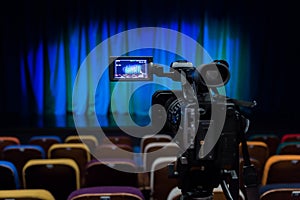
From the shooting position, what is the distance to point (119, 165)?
9.97ft

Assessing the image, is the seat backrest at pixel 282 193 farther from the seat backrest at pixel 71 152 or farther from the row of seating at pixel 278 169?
the seat backrest at pixel 71 152

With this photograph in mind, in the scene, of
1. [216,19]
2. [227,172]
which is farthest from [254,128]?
[227,172]

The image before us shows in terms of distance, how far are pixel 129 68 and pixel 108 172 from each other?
1.69 m

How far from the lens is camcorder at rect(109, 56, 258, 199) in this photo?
56.3 inches

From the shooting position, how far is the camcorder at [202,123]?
4.69 ft

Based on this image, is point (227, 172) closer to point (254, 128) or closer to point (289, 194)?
point (289, 194)

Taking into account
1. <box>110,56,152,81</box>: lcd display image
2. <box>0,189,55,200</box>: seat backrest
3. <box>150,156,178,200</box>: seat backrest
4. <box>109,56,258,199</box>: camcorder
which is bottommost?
<box>150,156,178,200</box>: seat backrest

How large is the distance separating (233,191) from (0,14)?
8.05 metres

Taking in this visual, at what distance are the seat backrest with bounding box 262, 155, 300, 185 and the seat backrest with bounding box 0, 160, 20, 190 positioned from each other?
70.4 inches

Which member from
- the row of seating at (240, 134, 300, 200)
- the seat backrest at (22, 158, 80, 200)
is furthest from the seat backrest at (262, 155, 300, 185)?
the seat backrest at (22, 158, 80, 200)

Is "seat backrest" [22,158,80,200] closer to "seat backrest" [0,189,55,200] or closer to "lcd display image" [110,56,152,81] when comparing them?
"seat backrest" [0,189,55,200]

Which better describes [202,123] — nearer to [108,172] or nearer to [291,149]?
[108,172]

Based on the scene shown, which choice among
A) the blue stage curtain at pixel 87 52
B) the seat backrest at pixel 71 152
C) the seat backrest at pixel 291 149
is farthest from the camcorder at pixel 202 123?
the blue stage curtain at pixel 87 52

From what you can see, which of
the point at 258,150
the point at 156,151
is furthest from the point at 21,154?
the point at 258,150
